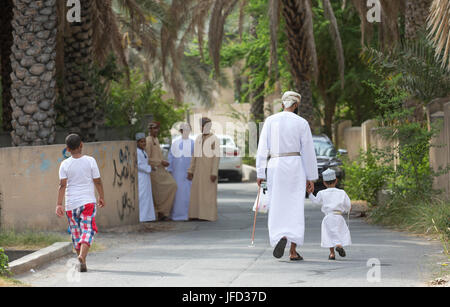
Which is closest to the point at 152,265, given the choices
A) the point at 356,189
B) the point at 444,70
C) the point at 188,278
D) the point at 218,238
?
the point at 188,278

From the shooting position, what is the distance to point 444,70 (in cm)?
1481

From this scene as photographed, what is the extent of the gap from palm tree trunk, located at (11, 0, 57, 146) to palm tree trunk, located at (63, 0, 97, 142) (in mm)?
2110

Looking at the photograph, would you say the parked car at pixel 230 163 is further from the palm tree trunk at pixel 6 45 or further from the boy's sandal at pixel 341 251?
the boy's sandal at pixel 341 251

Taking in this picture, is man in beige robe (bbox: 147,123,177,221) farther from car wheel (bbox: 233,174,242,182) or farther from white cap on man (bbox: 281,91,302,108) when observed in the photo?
car wheel (bbox: 233,174,242,182)

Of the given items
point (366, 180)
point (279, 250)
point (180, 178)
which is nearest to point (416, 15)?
point (366, 180)

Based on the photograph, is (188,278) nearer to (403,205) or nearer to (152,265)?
(152,265)

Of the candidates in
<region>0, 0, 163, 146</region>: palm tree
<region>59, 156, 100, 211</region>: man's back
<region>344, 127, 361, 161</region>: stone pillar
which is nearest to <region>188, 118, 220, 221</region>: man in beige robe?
<region>0, 0, 163, 146</region>: palm tree

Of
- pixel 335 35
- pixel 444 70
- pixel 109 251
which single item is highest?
pixel 335 35

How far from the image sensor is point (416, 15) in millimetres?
16719

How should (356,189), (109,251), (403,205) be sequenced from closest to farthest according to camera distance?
(109,251)
(403,205)
(356,189)

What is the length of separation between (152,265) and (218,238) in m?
3.04

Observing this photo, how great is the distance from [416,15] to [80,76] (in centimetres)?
654

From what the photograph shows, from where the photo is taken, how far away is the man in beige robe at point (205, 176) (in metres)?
16.0

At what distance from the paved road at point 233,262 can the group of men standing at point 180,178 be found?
169cm
